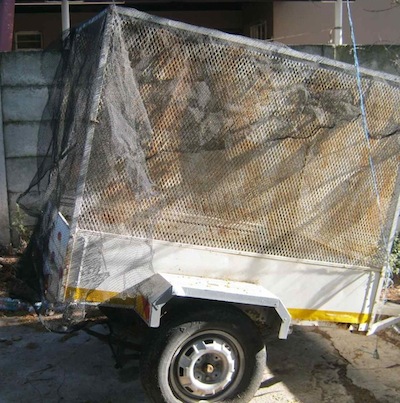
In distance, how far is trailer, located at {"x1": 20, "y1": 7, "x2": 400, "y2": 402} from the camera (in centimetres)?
373

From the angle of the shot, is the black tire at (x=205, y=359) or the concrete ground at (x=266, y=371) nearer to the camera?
the black tire at (x=205, y=359)

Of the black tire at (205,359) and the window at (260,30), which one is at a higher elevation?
the window at (260,30)

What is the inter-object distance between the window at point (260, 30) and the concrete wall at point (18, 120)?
6253 mm

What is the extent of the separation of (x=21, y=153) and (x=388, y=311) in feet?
14.5

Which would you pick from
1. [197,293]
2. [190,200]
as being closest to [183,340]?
[197,293]

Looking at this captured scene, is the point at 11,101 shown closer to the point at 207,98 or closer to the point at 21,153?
the point at 21,153

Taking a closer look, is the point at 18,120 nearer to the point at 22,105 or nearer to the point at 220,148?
the point at 22,105

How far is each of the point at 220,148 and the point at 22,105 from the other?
3.77 m

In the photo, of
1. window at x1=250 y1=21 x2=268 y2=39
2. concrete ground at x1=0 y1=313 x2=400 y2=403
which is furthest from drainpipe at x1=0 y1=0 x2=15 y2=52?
window at x1=250 y1=21 x2=268 y2=39

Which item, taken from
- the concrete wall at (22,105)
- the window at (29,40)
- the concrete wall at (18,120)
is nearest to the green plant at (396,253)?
the concrete wall at (22,105)

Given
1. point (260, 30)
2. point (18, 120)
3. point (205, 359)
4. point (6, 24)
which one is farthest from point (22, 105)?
point (260, 30)

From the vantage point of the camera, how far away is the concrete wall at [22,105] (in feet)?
22.6

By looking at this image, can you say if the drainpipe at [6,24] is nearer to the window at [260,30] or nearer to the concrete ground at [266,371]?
the concrete ground at [266,371]

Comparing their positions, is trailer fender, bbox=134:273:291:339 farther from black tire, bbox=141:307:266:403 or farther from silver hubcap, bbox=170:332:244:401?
silver hubcap, bbox=170:332:244:401
